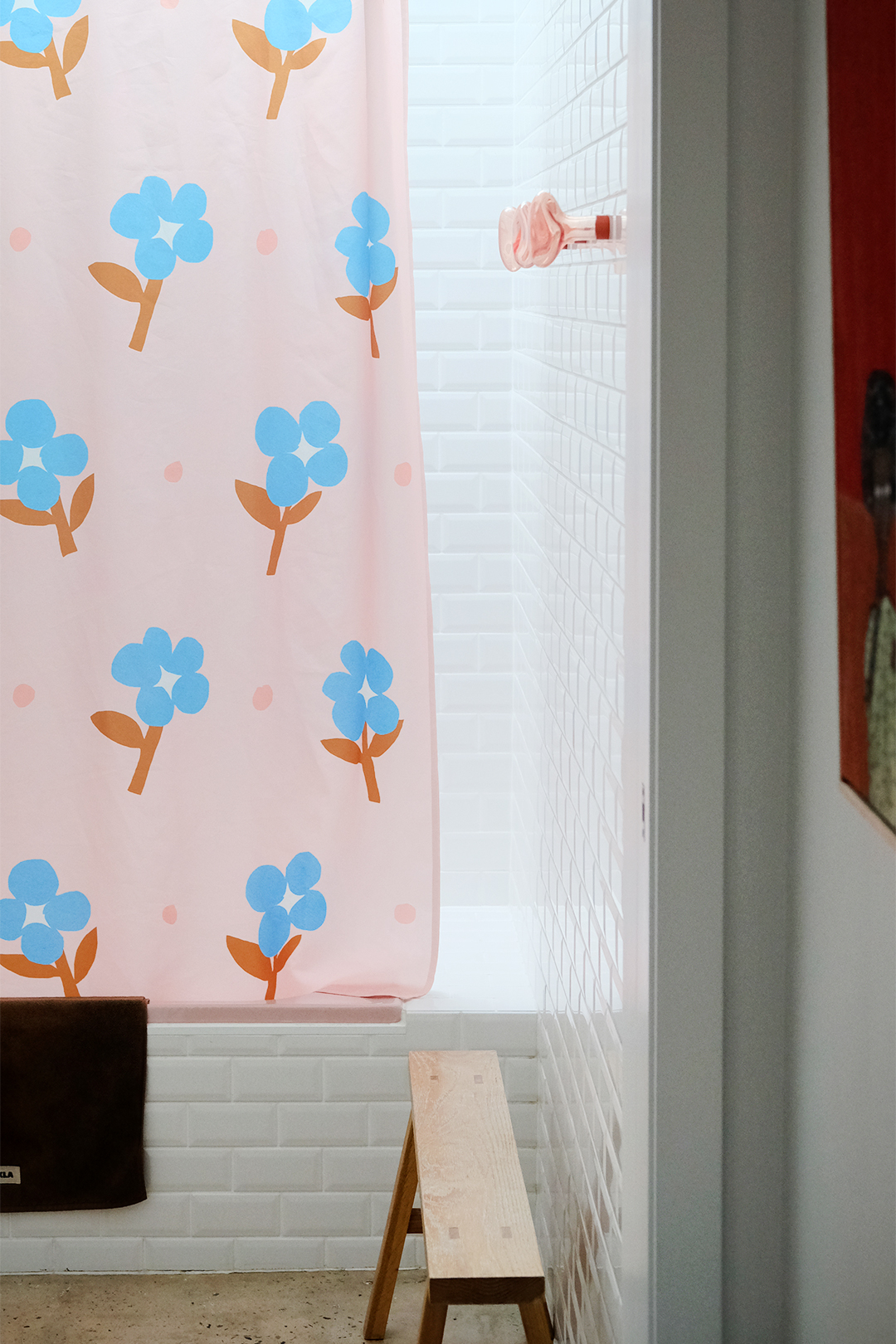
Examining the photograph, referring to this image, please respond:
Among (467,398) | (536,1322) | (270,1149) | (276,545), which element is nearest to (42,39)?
(276,545)

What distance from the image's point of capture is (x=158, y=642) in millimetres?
1929

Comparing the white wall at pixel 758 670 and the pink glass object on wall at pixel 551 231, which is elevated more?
the pink glass object on wall at pixel 551 231

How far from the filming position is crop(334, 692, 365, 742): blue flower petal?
1.95 m

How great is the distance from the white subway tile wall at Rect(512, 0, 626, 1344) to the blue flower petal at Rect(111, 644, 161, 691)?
0.62 meters

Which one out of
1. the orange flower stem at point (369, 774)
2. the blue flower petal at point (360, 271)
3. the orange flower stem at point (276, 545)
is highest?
the blue flower petal at point (360, 271)

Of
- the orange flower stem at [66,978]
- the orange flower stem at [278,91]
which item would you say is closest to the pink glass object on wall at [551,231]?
the orange flower stem at [278,91]

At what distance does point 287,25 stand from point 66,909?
1386 mm

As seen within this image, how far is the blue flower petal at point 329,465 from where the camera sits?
1.90m

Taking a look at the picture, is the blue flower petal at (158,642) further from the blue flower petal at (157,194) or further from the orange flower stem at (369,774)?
the blue flower petal at (157,194)

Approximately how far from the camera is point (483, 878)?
96.9 inches

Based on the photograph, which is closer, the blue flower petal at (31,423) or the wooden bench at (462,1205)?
the wooden bench at (462,1205)

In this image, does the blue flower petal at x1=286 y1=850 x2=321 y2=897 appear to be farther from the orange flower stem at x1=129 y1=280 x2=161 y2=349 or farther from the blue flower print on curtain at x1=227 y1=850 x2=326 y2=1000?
the orange flower stem at x1=129 y1=280 x2=161 y2=349

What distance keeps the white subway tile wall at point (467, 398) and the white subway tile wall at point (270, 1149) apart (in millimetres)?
544

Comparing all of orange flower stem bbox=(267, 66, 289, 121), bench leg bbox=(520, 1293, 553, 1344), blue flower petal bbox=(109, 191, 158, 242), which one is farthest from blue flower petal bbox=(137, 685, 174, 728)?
bench leg bbox=(520, 1293, 553, 1344)
